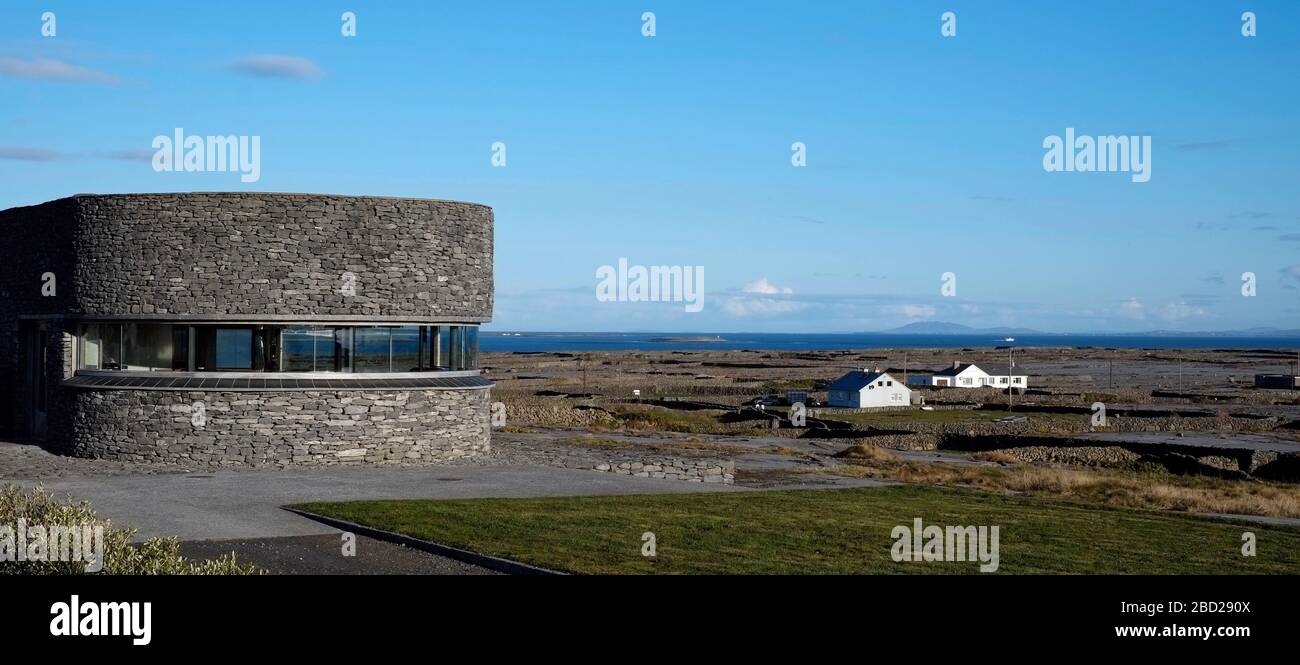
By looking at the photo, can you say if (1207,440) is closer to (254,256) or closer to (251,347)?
(251,347)

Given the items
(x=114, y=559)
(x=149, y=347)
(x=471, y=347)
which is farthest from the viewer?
(x=471, y=347)

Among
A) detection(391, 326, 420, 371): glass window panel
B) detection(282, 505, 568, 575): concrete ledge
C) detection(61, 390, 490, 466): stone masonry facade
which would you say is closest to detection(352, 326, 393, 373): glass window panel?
detection(391, 326, 420, 371): glass window panel

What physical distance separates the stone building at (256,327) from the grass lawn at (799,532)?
6905mm

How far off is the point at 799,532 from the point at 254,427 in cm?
1427

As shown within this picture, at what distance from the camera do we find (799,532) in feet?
61.6

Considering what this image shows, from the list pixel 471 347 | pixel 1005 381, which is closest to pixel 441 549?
pixel 471 347

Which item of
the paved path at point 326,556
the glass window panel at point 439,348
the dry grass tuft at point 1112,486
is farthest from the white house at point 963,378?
the paved path at point 326,556

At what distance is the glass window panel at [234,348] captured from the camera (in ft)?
91.3

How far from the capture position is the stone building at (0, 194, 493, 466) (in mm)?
27484

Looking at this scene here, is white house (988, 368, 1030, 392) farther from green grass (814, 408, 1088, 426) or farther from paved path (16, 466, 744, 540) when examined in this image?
paved path (16, 466, 744, 540)

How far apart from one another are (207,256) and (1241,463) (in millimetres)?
38582

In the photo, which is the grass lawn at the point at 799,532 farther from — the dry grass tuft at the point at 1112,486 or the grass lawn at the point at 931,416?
the grass lawn at the point at 931,416
